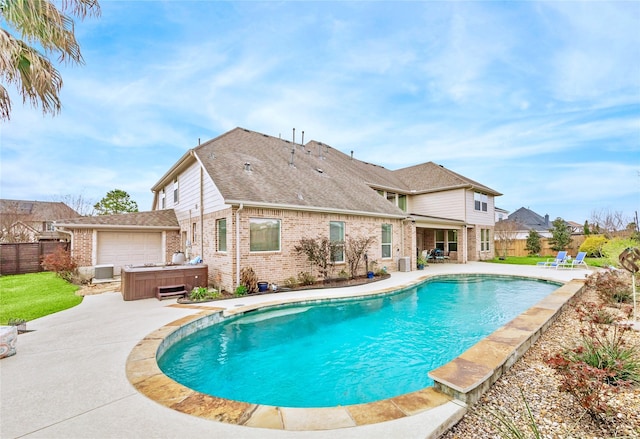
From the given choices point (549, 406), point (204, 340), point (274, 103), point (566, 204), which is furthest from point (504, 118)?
point (566, 204)

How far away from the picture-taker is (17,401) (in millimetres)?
3113

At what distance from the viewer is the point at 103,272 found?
12719 millimetres

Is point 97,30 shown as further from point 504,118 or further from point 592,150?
point 592,150

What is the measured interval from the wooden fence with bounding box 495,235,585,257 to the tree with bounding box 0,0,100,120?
99.6ft

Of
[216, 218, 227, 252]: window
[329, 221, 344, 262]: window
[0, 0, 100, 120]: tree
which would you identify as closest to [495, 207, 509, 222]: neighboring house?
[329, 221, 344, 262]: window

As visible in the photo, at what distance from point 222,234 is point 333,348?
657cm

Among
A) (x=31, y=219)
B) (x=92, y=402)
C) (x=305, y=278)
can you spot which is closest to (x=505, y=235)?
(x=305, y=278)

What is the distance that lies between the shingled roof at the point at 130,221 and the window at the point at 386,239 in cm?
1104

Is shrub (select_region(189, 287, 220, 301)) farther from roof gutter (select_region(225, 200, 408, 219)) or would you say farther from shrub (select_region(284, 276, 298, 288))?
roof gutter (select_region(225, 200, 408, 219))

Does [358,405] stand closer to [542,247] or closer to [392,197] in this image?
[392,197]

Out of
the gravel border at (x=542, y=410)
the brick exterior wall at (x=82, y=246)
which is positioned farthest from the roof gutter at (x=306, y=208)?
the brick exterior wall at (x=82, y=246)

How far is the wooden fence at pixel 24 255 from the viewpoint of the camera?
1491 cm

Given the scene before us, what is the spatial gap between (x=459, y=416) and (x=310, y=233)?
9182mm

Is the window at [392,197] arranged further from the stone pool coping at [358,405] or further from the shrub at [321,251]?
the stone pool coping at [358,405]
